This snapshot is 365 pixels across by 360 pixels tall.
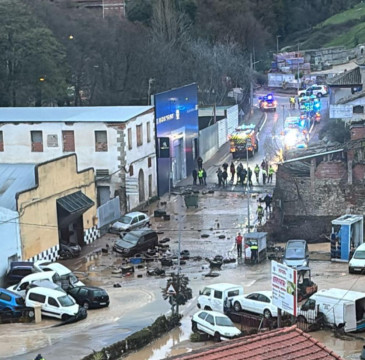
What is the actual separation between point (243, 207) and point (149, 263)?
10.5 m

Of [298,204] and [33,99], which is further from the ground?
[33,99]

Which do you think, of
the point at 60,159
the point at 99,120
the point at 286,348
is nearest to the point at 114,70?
the point at 99,120

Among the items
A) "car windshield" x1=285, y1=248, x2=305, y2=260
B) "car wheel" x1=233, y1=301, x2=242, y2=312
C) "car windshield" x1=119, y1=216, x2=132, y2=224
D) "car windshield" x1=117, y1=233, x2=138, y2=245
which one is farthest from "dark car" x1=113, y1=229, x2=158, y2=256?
"car wheel" x1=233, y1=301, x2=242, y2=312

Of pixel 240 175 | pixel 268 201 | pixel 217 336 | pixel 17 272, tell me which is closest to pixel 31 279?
pixel 17 272

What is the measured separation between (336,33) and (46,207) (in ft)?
326

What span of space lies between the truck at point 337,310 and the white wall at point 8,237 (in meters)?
12.0

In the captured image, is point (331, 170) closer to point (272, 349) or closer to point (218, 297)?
point (218, 297)

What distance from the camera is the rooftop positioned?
152 ft

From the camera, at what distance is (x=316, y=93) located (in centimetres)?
8362

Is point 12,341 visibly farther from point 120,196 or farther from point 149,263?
point 120,196

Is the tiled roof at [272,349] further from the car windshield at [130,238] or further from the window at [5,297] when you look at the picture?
the car windshield at [130,238]

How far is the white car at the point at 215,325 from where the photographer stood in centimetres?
2496

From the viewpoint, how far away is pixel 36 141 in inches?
1843

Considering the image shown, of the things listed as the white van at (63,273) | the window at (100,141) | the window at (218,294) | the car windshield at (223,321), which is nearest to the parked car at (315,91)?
the window at (100,141)
